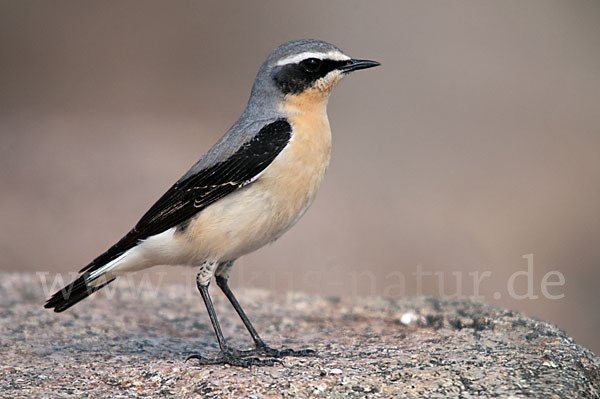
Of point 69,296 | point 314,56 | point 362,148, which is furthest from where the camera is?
point 362,148

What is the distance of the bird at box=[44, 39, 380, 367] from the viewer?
5.74 m

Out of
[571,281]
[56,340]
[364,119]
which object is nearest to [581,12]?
[364,119]

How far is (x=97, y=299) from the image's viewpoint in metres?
8.16

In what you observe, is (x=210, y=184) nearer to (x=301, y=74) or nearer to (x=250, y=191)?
(x=250, y=191)

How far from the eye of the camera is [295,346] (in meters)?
6.33

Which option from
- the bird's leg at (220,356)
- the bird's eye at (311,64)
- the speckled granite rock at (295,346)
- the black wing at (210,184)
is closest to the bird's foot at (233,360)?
the bird's leg at (220,356)

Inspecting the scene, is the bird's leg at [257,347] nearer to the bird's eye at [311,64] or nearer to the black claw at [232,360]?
the black claw at [232,360]

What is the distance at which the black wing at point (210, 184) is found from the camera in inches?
228

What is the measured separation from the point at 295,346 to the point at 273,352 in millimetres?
449

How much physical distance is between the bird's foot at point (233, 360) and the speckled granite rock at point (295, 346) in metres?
0.11

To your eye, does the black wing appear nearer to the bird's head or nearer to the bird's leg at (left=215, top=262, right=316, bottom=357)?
the bird's head

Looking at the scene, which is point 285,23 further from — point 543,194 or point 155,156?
point 543,194

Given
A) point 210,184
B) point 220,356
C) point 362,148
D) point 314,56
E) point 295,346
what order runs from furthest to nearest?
point 362,148, point 295,346, point 314,56, point 210,184, point 220,356

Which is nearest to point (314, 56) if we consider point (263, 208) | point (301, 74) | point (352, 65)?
point (301, 74)
